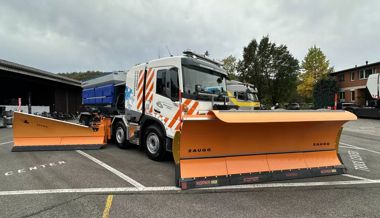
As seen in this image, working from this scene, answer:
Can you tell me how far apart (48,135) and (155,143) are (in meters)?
3.82

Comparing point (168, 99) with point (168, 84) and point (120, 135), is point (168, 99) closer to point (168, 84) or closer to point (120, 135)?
point (168, 84)

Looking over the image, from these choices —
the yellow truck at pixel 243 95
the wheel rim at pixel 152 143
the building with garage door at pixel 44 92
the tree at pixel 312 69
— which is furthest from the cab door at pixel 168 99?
the tree at pixel 312 69

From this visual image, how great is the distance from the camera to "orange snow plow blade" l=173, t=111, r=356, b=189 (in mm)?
4148

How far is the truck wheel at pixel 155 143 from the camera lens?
234 inches

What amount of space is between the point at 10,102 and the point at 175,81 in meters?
25.0

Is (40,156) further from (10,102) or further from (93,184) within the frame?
(10,102)

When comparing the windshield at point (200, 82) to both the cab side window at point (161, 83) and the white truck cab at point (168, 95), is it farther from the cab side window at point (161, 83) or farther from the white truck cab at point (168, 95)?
the cab side window at point (161, 83)

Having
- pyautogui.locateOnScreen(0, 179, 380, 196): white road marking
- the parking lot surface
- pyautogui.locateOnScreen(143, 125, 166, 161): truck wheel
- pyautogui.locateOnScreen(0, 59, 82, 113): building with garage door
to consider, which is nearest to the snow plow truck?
pyautogui.locateOnScreen(143, 125, 166, 161): truck wheel

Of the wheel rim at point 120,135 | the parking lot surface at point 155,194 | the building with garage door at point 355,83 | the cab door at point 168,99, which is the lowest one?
the parking lot surface at point 155,194

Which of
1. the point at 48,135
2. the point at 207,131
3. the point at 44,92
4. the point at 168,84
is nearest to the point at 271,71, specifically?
the point at 44,92

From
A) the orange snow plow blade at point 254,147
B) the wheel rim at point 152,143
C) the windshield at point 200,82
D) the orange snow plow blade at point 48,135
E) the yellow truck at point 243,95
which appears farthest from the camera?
the yellow truck at point 243,95

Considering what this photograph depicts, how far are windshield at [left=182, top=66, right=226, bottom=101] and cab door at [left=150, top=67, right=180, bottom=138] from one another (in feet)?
0.79

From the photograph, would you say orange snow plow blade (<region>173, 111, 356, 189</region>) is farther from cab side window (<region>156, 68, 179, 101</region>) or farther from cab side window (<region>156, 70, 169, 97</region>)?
cab side window (<region>156, 70, 169, 97</region>)


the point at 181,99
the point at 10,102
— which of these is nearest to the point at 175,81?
the point at 181,99
